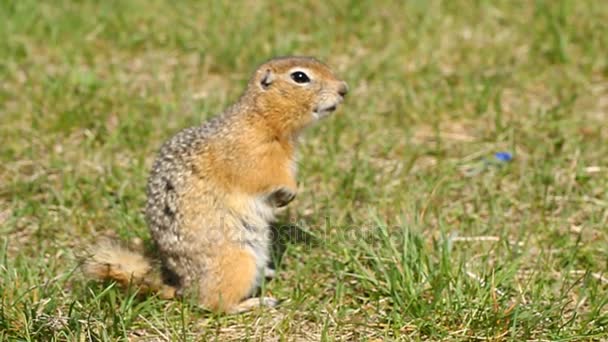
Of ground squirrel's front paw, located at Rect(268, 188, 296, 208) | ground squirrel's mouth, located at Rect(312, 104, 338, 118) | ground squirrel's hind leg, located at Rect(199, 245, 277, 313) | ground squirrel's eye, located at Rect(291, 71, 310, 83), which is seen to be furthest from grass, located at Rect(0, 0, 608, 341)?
ground squirrel's eye, located at Rect(291, 71, 310, 83)

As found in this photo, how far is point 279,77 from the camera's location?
3.96m

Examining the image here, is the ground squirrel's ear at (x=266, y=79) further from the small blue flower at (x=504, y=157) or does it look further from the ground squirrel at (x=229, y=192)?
the small blue flower at (x=504, y=157)

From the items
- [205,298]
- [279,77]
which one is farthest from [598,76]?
[205,298]

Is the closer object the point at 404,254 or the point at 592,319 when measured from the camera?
Answer: the point at 592,319

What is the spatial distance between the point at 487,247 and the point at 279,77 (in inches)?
46.4

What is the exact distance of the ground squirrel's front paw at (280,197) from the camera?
3.90 metres

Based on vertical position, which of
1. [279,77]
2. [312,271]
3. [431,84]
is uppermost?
[279,77]

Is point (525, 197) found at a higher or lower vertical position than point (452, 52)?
lower

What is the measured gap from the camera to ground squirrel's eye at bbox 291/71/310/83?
395 cm

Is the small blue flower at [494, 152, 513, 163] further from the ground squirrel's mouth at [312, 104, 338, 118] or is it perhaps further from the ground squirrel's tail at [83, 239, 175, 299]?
the ground squirrel's tail at [83, 239, 175, 299]

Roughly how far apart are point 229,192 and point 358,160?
50.7 inches

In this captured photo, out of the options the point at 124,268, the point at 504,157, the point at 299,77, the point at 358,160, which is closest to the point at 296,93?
the point at 299,77

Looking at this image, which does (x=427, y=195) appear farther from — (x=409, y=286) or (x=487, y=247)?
(x=409, y=286)

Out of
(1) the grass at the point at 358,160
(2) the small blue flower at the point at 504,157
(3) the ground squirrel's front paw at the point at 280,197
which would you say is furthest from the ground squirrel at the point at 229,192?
(2) the small blue flower at the point at 504,157
